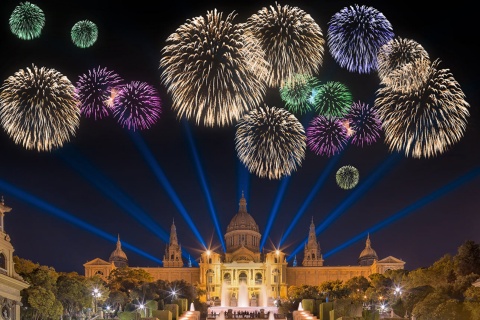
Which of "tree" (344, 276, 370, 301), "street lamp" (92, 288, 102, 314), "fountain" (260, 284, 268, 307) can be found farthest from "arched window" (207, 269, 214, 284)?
"street lamp" (92, 288, 102, 314)

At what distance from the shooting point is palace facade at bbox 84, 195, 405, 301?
179 meters

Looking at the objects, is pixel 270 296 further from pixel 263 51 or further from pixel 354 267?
pixel 263 51

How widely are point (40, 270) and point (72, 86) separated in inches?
1104

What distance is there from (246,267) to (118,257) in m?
35.1

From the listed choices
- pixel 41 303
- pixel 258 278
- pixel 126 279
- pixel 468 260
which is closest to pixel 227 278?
→ pixel 258 278

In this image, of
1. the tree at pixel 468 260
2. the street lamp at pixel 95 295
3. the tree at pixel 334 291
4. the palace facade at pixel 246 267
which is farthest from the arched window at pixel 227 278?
the tree at pixel 468 260

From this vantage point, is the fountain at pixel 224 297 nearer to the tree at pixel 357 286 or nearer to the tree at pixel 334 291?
the tree at pixel 334 291

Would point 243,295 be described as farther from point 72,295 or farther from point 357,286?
point 72,295

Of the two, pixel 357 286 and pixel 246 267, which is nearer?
pixel 357 286

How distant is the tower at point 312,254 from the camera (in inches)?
7495

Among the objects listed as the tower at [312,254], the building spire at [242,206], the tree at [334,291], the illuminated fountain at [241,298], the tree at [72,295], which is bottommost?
the tree at [72,295]

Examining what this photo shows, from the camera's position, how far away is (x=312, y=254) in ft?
631

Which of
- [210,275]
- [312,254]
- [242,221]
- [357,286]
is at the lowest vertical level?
[357,286]

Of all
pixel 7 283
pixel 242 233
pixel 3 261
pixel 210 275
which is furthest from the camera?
pixel 242 233
